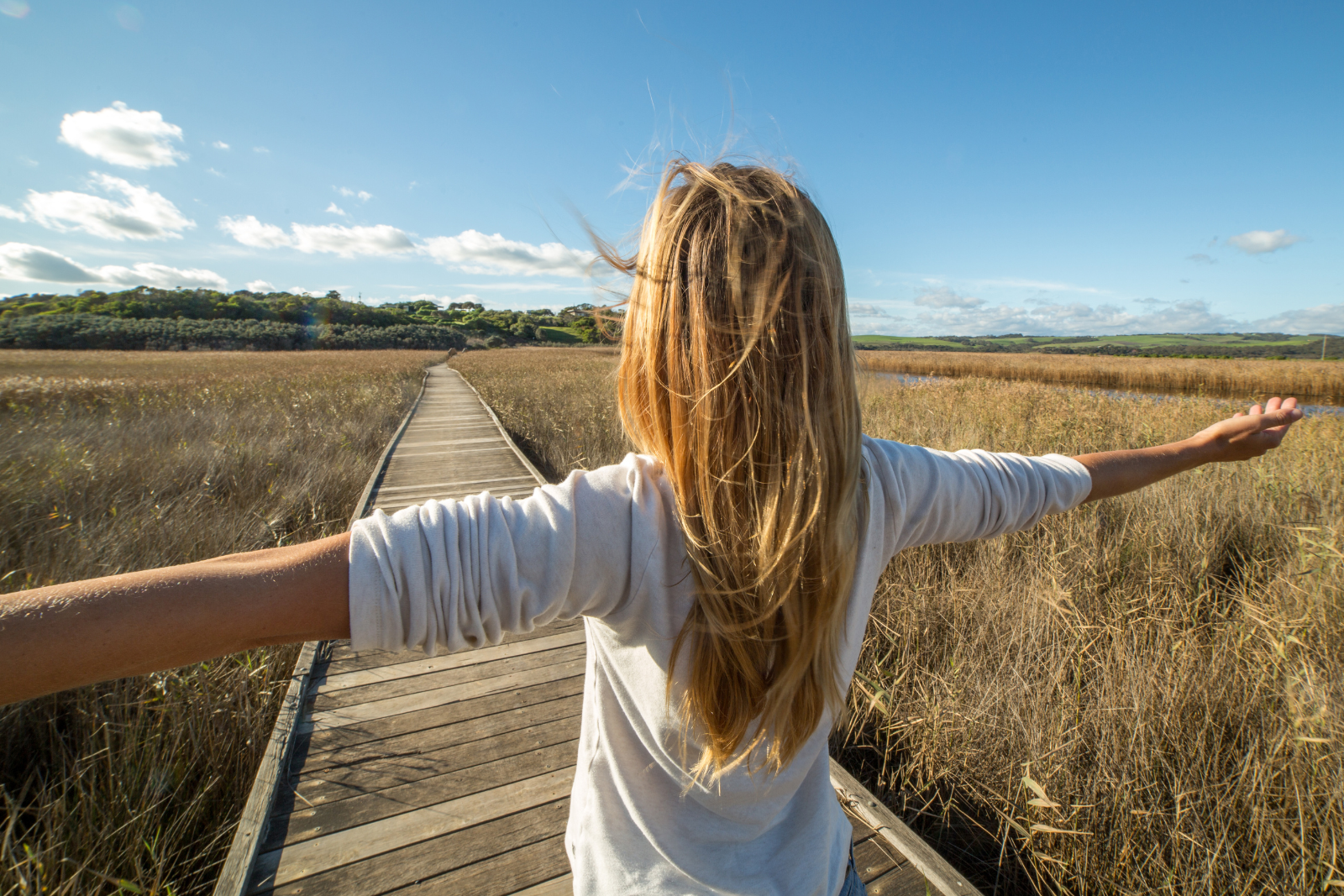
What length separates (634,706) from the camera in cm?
106

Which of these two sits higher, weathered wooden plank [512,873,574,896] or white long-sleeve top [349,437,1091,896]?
white long-sleeve top [349,437,1091,896]

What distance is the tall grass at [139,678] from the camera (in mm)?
1818

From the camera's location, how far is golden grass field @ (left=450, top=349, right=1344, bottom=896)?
185cm

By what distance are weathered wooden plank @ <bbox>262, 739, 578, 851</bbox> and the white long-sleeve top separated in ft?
4.19

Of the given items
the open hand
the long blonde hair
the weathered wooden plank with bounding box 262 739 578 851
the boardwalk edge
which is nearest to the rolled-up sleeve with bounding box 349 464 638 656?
the long blonde hair

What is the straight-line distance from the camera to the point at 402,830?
6.75 ft

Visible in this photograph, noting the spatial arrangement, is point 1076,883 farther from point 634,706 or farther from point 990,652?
point 634,706

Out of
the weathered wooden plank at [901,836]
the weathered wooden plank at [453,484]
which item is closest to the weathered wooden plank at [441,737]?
the weathered wooden plank at [901,836]

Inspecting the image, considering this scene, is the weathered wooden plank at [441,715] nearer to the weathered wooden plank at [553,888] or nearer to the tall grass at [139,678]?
the tall grass at [139,678]

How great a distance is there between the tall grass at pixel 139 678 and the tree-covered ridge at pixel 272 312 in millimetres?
41286

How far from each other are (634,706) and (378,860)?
63.6 inches

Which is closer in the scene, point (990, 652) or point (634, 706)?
point (634, 706)

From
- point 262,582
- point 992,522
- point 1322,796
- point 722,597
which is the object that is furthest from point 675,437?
point 1322,796

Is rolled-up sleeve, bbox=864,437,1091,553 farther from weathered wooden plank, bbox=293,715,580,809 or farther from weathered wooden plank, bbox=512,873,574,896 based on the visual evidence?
weathered wooden plank, bbox=293,715,580,809
